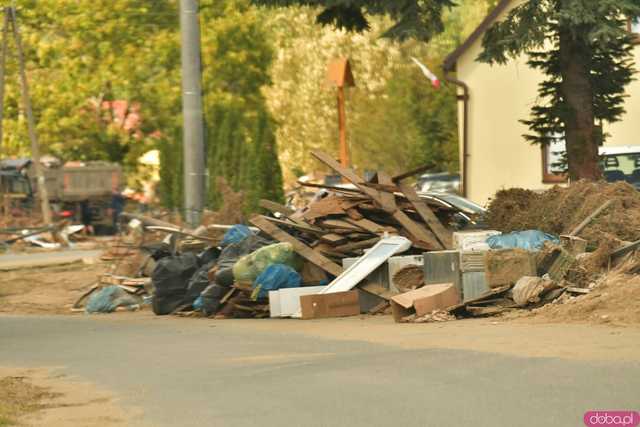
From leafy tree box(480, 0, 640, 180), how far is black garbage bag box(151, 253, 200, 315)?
572 centimetres

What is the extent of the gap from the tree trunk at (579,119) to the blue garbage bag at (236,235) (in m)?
5.89

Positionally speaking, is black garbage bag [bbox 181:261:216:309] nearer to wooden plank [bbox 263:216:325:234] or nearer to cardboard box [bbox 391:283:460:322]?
wooden plank [bbox 263:216:325:234]

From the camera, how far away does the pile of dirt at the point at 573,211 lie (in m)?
17.6

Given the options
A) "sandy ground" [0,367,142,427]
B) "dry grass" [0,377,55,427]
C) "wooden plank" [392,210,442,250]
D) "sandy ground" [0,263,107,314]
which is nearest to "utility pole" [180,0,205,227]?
"sandy ground" [0,263,107,314]

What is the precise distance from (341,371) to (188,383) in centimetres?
118

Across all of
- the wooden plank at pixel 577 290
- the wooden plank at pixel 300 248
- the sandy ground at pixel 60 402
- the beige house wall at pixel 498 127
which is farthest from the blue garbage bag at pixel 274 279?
the beige house wall at pixel 498 127

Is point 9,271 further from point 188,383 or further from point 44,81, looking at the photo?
point 44,81

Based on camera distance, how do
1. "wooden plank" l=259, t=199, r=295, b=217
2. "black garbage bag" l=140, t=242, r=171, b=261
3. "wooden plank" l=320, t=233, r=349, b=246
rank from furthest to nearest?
"black garbage bag" l=140, t=242, r=171, b=261, "wooden plank" l=259, t=199, r=295, b=217, "wooden plank" l=320, t=233, r=349, b=246

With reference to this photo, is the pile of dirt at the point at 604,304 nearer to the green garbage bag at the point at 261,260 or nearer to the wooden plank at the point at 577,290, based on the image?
the wooden plank at the point at 577,290

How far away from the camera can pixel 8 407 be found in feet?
34.1

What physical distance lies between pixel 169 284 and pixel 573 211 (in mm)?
5424

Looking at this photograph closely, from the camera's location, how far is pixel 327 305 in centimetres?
1739

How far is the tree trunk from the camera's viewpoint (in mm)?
23219

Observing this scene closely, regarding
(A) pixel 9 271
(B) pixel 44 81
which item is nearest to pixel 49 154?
(B) pixel 44 81
